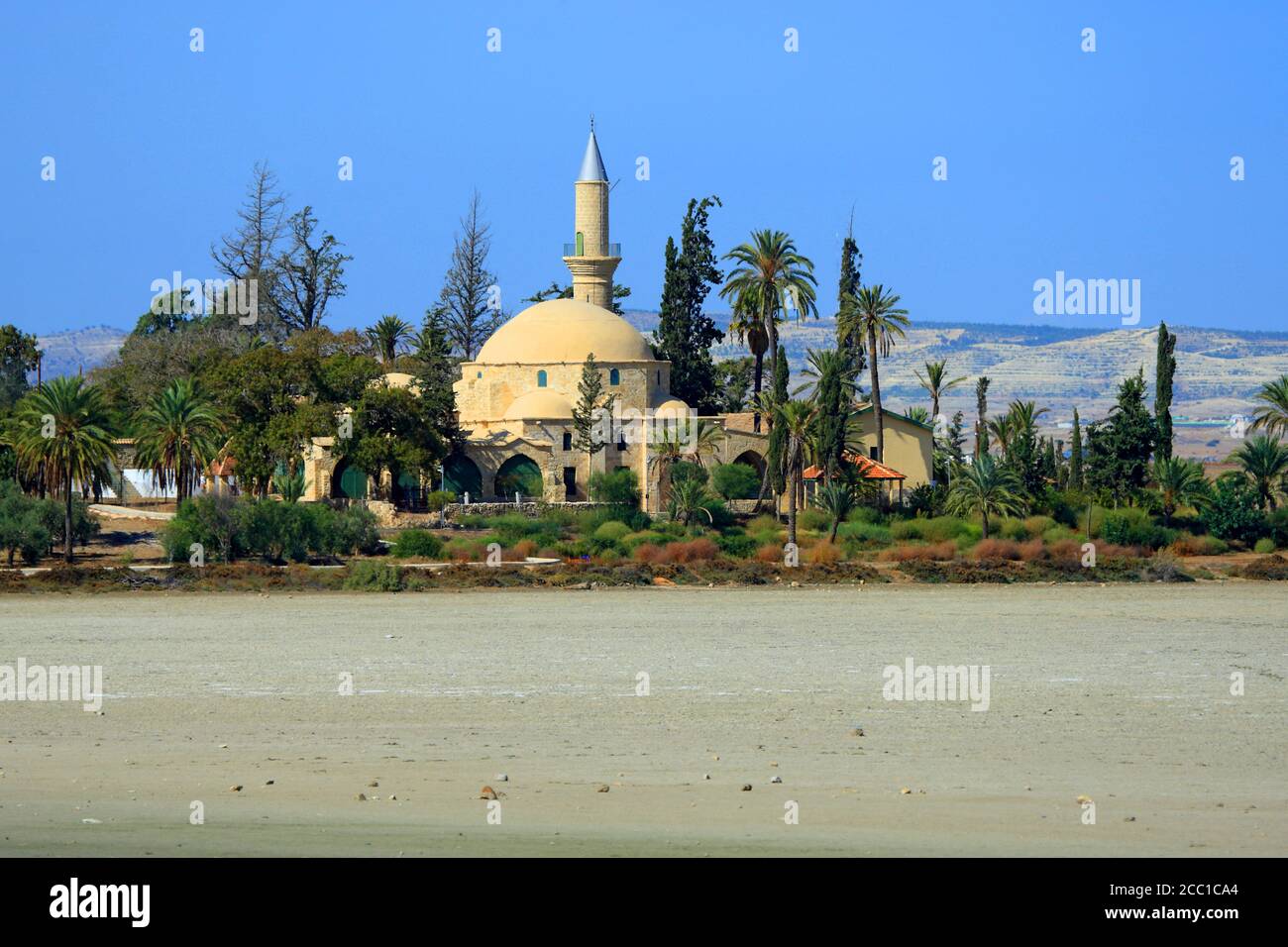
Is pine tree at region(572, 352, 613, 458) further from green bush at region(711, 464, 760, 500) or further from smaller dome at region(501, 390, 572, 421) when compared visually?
green bush at region(711, 464, 760, 500)

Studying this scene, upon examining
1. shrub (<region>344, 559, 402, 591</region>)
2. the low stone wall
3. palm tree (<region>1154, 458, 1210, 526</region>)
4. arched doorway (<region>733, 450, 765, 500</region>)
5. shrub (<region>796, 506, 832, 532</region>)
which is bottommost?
shrub (<region>344, 559, 402, 591</region>)

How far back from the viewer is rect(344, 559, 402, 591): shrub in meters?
35.5

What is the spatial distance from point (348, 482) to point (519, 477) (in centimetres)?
595

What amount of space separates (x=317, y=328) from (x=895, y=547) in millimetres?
36616

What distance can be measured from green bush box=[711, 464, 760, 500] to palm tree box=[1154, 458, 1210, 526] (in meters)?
13.2

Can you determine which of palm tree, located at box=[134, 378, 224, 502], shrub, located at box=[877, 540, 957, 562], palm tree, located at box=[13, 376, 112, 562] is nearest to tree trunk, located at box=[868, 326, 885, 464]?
shrub, located at box=[877, 540, 957, 562]

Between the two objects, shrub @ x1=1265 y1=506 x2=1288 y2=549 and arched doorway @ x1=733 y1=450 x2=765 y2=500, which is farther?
arched doorway @ x1=733 y1=450 x2=765 y2=500

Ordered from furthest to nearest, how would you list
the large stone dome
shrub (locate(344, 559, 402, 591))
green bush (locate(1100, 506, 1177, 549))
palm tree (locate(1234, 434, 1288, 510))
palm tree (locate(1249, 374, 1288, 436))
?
the large stone dome → palm tree (locate(1249, 374, 1288, 436)) → palm tree (locate(1234, 434, 1288, 510)) → green bush (locate(1100, 506, 1177, 549)) → shrub (locate(344, 559, 402, 591))

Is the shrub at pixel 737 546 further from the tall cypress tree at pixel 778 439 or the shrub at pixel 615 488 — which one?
the shrub at pixel 615 488

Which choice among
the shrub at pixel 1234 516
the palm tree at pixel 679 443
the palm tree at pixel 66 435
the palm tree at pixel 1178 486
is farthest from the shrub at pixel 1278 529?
the palm tree at pixel 66 435

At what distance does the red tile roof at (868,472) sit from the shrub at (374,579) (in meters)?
20.9

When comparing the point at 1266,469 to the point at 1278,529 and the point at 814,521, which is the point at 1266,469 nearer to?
the point at 1278,529

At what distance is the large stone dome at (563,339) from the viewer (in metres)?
63.6

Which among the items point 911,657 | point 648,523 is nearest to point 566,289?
point 648,523
